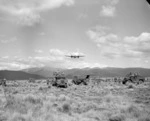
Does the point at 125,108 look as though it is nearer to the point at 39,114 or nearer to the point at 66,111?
the point at 66,111

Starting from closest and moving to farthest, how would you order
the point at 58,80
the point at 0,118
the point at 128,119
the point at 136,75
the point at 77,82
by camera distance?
1. the point at 0,118
2. the point at 128,119
3. the point at 58,80
4. the point at 77,82
5. the point at 136,75

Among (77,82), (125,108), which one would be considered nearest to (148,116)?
(125,108)

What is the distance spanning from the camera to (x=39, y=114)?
896 centimetres

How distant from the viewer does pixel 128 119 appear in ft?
28.5

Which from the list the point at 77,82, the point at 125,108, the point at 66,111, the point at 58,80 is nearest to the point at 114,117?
the point at 125,108

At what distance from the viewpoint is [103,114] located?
10062 mm

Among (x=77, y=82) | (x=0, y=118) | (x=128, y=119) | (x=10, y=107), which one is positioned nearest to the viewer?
(x=0, y=118)

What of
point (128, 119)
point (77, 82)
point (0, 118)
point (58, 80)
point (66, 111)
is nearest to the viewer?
point (0, 118)

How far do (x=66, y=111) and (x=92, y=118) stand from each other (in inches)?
80.9

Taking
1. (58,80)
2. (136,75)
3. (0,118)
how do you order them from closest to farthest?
1. (0,118)
2. (58,80)
3. (136,75)

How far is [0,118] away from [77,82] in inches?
1410

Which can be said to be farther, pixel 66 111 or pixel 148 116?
pixel 66 111

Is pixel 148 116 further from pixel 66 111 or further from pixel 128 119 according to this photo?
pixel 66 111

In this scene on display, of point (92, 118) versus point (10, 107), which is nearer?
point (92, 118)
